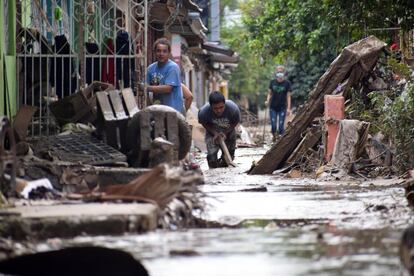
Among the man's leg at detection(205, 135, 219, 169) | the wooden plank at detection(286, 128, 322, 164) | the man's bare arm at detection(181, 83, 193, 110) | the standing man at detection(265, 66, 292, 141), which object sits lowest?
the standing man at detection(265, 66, 292, 141)

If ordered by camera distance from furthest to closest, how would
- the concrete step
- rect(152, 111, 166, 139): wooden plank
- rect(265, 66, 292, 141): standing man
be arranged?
rect(265, 66, 292, 141): standing man, rect(152, 111, 166, 139): wooden plank, the concrete step

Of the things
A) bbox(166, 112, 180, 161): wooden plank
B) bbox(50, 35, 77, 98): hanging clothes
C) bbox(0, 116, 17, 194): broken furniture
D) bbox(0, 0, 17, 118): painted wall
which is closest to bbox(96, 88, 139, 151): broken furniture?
bbox(166, 112, 180, 161): wooden plank

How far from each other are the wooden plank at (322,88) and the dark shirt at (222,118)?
5.89ft

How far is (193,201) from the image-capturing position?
27.5 ft

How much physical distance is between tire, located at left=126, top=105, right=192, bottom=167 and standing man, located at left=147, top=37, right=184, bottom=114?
2.77m

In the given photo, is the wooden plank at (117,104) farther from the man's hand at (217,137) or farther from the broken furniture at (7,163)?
the man's hand at (217,137)

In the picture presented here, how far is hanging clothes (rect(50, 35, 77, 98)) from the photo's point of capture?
13789 mm

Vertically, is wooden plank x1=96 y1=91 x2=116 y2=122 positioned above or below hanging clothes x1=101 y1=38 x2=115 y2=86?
below

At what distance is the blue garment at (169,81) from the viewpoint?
1514cm

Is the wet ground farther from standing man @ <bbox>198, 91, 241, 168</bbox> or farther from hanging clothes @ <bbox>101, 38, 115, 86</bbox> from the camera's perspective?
standing man @ <bbox>198, 91, 241, 168</bbox>

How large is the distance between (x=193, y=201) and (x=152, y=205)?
0.61 metres

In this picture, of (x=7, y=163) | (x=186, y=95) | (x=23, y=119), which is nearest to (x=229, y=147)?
(x=186, y=95)

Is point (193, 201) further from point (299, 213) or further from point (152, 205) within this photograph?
point (299, 213)

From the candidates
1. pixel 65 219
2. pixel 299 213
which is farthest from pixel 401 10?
pixel 65 219
